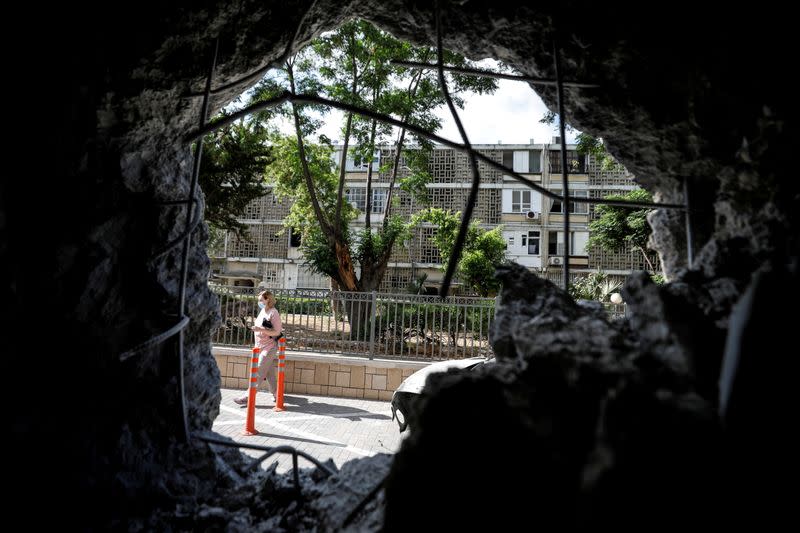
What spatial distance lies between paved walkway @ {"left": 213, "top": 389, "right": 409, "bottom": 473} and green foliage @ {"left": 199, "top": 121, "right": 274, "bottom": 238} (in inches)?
292

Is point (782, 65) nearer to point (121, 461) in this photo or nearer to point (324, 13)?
point (324, 13)

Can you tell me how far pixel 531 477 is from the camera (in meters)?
1.19

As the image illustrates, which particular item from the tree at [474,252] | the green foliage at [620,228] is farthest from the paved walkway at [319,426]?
the green foliage at [620,228]

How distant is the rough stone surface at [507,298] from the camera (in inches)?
48.3

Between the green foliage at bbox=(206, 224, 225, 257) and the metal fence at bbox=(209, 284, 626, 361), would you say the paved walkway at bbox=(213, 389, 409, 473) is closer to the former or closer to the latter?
the metal fence at bbox=(209, 284, 626, 361)

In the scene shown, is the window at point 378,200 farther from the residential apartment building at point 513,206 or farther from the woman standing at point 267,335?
the woman standing at point 267,335

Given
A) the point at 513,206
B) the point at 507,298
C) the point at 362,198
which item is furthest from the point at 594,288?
the point at 507,298

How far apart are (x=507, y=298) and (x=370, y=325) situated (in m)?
7.33

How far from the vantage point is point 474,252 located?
58.2ft

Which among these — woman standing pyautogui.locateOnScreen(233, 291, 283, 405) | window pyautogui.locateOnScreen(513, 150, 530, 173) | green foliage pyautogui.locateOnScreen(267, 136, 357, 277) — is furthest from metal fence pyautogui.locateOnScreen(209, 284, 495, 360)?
window pyautogui.locateOnScreen(513, 150, 530, 173)

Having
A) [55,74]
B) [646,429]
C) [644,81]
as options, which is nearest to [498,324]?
[646,429]

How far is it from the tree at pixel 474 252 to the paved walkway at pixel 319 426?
970 cm

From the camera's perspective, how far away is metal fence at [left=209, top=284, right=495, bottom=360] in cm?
898

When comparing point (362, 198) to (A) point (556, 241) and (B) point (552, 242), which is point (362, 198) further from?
(A) point (556, 241)
